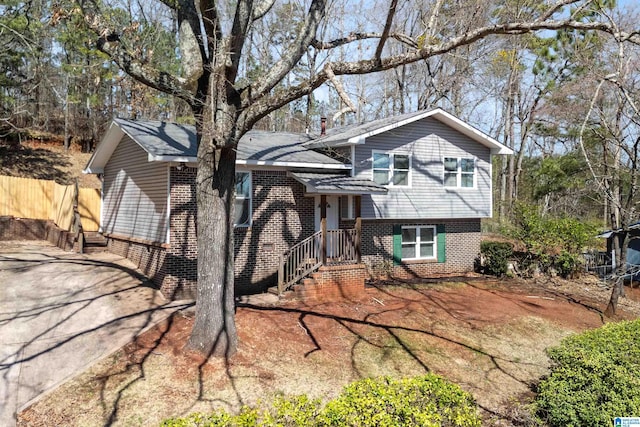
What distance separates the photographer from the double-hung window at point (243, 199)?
13.1 metres

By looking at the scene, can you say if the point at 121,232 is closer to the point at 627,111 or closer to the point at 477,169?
the point at 477,169

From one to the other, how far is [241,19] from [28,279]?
8.74 meters

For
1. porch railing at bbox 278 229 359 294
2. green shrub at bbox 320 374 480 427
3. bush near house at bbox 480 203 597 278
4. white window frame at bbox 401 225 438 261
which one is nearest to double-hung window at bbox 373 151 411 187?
white window frame at bbox 401 225 438 261

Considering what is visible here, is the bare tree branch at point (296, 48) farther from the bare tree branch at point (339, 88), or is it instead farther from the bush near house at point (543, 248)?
the bush near house at point (543, 248)

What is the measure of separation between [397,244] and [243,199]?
20.2 feet

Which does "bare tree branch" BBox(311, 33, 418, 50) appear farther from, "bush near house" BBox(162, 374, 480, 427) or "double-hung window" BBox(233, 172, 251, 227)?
"double-hung window" BBox(233, 172, 251, 227)

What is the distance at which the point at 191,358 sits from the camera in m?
8.00

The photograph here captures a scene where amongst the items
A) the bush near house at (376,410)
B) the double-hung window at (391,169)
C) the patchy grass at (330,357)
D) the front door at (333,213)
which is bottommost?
the patchy grass at (330,357)

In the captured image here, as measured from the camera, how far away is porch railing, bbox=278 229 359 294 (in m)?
12.5

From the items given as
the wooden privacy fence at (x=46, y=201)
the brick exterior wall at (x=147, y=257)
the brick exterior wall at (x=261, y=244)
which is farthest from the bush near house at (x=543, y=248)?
the wooden privacy fence at (x=46, y=201)

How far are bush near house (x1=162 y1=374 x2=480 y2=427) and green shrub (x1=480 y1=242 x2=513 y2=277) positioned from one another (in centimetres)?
1325

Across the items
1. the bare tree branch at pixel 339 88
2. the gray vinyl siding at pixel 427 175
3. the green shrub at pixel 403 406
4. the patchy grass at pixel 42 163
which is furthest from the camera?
the patchy grass at pixel 42 163

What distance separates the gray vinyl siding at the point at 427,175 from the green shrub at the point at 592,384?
8.78 m

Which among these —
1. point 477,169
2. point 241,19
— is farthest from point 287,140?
point 241,19
